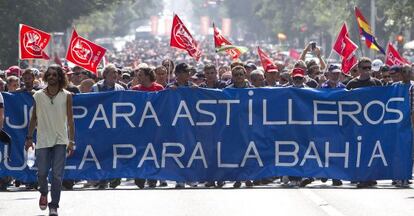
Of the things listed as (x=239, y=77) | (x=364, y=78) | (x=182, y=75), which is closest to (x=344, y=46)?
(x=364, y=78)

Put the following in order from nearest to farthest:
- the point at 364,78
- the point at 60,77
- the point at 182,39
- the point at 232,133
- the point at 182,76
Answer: the point at 60,77, the point at 232,133, the point at 182,76, the point at 364,78, the point at 182,39

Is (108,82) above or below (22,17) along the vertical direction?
below

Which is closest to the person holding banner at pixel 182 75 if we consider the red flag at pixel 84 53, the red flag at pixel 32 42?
the red flag at pixel 32 42

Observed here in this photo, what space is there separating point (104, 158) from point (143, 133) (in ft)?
1.99

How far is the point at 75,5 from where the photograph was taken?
6331cm

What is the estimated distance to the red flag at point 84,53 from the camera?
21656 millimetres

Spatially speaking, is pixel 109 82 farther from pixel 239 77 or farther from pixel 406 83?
pixel 406 83

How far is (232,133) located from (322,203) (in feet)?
8.92

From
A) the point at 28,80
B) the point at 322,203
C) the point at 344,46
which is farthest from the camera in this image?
the point at 344,46

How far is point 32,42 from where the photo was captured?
21.0 metres

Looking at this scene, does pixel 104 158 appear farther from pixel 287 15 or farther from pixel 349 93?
pixel 287 15

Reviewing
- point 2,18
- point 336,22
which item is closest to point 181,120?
point 2,18

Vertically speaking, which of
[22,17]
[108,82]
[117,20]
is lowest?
[108,82]

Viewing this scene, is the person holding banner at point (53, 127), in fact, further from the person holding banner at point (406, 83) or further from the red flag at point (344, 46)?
the red flag at point (344, 46)
